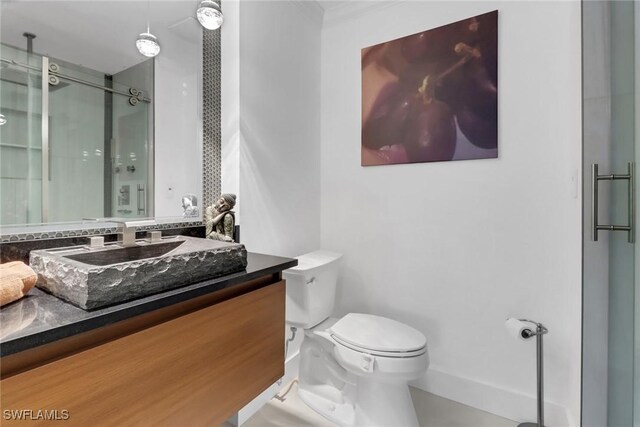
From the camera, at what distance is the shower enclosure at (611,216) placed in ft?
2.94

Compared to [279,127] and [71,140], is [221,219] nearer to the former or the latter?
[71,140]

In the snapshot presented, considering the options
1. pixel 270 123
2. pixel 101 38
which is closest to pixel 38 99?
pixel 101 38

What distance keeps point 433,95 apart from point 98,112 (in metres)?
1.62

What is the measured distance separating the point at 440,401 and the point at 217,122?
192 centimetres

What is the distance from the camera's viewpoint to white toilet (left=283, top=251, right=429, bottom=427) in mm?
1267

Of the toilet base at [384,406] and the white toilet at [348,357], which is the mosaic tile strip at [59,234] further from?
the toilet base at [384,406]

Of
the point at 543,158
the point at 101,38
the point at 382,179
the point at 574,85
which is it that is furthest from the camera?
the point at 382,179

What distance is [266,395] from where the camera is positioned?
160cm

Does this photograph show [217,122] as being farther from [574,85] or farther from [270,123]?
[574,85]

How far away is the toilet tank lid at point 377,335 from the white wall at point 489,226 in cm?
39

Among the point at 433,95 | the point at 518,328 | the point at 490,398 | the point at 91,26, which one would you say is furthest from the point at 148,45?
the point at 490,398

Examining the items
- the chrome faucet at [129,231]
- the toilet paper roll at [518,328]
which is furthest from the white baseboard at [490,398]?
the chrome faucet at [129,231]

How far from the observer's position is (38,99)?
2.88 ft

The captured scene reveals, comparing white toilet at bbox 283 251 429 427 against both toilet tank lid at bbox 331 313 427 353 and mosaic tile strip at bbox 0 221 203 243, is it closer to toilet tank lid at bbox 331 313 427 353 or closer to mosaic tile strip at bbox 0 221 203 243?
toilet tank lid at bbox 331 313 427 353
